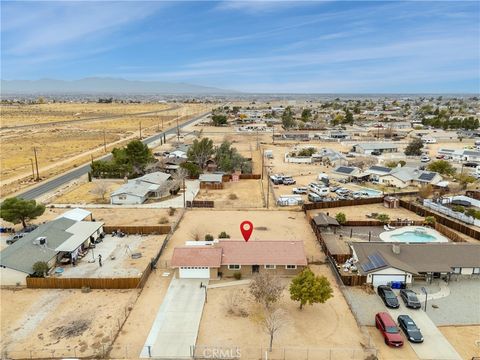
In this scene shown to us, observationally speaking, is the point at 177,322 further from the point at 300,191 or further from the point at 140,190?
the point at 300,191

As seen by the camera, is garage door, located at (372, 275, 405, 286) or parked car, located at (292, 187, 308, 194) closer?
garage door, located at (372, 275, 405, 286)

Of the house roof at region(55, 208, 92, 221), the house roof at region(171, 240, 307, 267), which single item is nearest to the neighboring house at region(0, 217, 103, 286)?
the house roof at region(55, 208, 92, 221)

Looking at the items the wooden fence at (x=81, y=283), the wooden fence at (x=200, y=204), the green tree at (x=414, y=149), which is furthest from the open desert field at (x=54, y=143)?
the green tree at (x=414, y=149)

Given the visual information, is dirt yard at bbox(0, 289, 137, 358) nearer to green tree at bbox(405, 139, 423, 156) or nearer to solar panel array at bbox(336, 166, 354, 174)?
solar panel array at bbox(336, 166, 354, 174)

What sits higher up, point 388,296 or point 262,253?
point 262,253

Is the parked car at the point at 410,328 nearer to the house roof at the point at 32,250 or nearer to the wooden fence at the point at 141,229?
the wooden fence at the point at 141,229

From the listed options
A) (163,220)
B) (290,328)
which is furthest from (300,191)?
(290,328)
